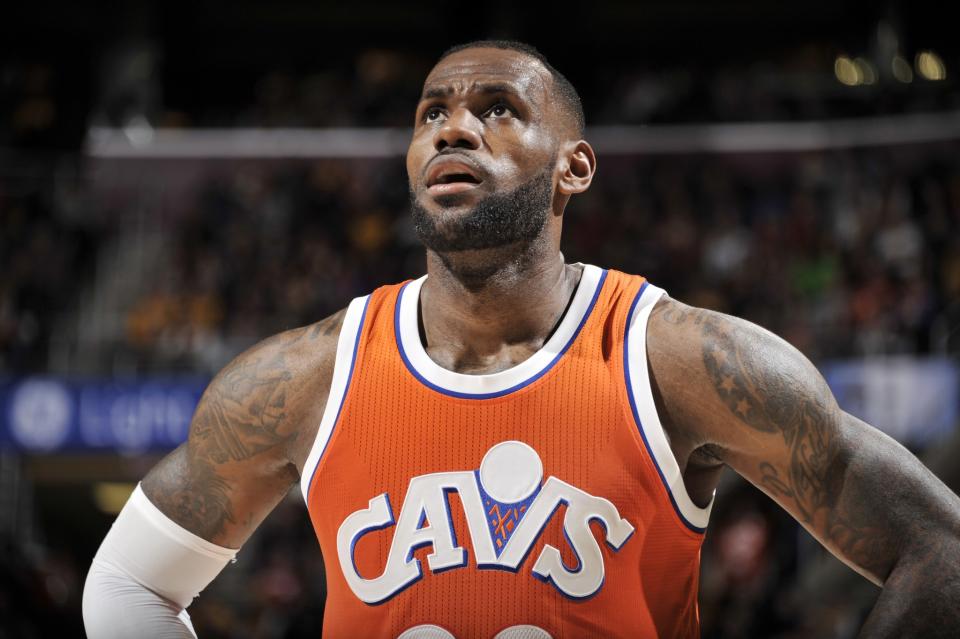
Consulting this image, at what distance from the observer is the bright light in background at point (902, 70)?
1349 cm

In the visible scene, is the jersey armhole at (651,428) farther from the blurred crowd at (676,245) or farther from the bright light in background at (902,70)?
the bright light in background at (902,70)

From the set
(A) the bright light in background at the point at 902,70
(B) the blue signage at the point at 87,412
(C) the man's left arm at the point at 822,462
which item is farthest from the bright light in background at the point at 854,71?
(C) the man's left arm at the point at 822,462

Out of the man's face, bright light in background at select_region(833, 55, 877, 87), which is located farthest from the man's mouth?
bright light in background at select_region(833, 55, 877, 87)

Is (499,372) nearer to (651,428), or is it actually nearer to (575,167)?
(651,428)

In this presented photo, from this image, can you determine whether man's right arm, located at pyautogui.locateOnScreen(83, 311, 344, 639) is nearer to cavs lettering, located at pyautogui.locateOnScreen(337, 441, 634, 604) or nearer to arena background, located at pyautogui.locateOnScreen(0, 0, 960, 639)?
cavs lettering, located at pyautogui.locateOnScreen(337, 441, 634, 604)

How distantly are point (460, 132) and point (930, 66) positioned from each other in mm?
12159

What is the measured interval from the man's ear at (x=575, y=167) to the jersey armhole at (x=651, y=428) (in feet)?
→ 1.50

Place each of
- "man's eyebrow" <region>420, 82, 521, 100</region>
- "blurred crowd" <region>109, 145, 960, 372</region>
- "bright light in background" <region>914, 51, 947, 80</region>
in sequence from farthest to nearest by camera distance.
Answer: "bright light in background" <region>914, 51, 947, 80</region>
"blurred crowd" <region>109, 145, 960, 372</region>
"man's eyebrow" <region>420, 82, 521, 100</region>

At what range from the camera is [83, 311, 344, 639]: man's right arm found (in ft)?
8.93

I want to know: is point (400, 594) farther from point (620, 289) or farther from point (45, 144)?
point (45, 144)

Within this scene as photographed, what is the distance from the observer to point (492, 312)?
2.75 metres

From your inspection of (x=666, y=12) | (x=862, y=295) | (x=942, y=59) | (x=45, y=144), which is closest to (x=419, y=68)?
(x=666, y=12)

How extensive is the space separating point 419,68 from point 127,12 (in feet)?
13.6

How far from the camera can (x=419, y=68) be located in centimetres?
1555
